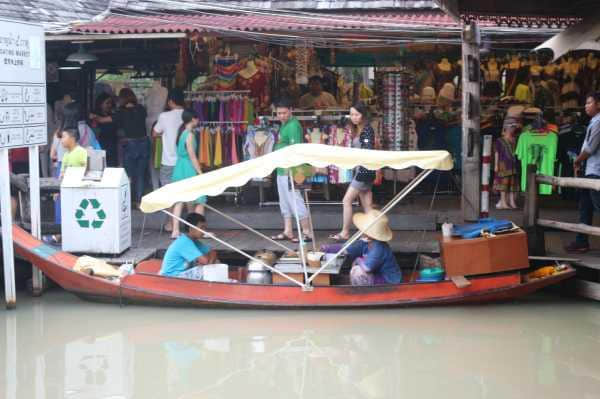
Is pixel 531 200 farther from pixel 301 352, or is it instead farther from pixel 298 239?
pixel 301 352

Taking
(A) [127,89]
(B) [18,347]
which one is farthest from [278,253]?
(A) [127,89]

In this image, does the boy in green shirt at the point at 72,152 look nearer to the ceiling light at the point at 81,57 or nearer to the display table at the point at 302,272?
the ceiling light at the point at 81,57

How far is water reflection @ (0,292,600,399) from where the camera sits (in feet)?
25.6

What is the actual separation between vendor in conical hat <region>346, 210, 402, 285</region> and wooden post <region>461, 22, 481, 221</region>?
1691 mm

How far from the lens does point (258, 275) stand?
1020cm

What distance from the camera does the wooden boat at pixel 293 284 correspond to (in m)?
9.40

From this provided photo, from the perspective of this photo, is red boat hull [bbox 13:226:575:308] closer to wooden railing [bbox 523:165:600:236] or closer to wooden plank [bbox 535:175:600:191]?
wooden railing [bbox 523:165:600:236]

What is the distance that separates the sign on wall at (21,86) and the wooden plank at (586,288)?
630cm

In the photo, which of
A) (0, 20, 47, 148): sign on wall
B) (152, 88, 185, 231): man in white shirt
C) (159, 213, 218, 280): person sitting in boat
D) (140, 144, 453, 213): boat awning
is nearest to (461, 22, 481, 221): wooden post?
(140, 144, 453, 213): boat awning

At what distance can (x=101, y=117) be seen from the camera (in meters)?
14.1

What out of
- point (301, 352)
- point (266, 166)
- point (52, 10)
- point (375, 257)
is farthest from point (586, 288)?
point (52, 10)

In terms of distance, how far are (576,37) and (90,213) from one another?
6.04 metres

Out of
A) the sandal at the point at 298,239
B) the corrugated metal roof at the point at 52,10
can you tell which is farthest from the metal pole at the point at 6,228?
the sandal at the point at 298,239

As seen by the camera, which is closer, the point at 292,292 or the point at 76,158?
the point at 292,292
